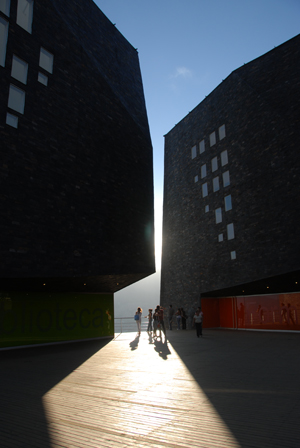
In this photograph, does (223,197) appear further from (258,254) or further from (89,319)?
(89,319)

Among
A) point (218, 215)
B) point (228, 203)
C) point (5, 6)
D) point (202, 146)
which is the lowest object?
point (218, 215)

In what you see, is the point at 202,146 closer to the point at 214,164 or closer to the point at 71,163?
the point at 214,164

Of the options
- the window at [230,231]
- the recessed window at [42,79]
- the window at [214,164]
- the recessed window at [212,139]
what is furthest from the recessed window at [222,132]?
the recessed window at [42,79]

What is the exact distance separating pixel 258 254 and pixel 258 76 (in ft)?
38.8

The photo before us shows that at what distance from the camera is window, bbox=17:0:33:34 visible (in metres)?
12.8

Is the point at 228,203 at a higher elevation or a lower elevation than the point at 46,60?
lower

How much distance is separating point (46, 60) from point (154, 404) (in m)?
14.0

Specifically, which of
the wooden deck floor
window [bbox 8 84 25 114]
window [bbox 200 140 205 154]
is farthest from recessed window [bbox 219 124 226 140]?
the wooden deck floor

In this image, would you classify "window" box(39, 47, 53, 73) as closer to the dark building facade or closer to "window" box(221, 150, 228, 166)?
the dark building facade

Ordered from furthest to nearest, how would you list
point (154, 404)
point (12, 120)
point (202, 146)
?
point (202, 146)
point (12, 120)
point (154, 404)

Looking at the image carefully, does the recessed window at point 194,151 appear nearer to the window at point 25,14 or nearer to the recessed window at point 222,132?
the recessed window at point 222,132

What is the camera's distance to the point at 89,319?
16547 millimetres

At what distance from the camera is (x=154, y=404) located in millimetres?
4801

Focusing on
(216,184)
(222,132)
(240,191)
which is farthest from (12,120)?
(222,132)
